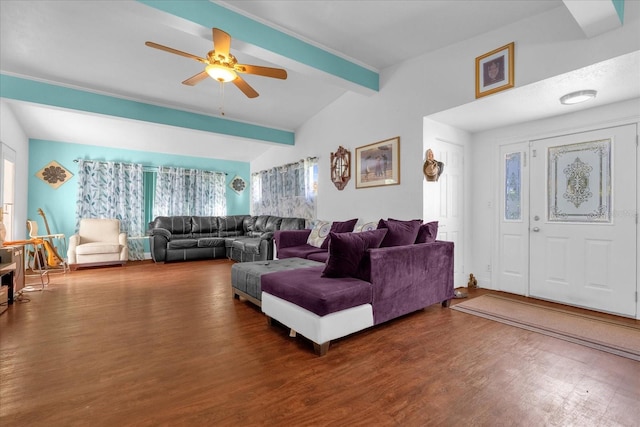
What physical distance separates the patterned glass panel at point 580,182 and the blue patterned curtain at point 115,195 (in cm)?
745

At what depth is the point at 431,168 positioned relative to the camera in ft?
12.2

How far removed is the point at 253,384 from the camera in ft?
5.90

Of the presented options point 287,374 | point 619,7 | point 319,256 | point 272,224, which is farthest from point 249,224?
point 619,7

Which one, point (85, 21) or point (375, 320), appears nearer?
point (375, 320)

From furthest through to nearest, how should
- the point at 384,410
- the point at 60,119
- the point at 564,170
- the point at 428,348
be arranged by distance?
the point at 60,119 < the point at 564,170 < the point at 428,348 < the point at 384,410

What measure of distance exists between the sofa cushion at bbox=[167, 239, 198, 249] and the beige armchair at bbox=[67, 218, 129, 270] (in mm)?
803

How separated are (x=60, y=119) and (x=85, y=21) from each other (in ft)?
10.4

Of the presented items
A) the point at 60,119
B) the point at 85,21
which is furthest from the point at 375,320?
the point at 60,119

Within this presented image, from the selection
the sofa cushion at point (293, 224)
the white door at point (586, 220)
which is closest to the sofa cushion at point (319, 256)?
the sofa cushion at point (293, 224)

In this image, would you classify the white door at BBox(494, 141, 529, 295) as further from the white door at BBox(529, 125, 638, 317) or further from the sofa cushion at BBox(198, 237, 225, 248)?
the sofa cushion at BBox(198, 237, 225, 248)

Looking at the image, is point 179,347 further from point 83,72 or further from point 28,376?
point 83,72

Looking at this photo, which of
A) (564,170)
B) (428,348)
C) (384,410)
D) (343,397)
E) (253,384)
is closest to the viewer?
(384,410)

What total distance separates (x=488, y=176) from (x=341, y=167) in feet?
7.29

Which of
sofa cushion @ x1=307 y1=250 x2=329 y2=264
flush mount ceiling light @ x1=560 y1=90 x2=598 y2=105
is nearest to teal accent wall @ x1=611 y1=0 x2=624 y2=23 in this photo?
flush mount ceiling light @ x1=560 y1=90 x2=598 y2=105
